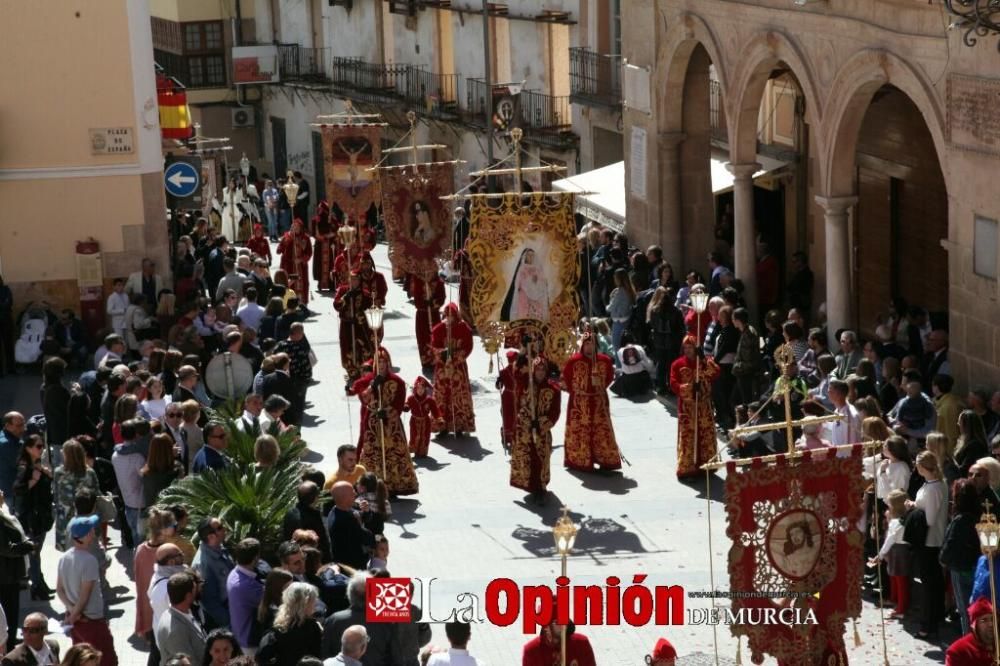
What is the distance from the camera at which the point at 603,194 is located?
1114 inches

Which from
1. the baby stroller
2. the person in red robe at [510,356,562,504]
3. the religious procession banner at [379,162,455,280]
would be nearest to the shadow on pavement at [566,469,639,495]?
the person in red robe at [510,356,562,504]

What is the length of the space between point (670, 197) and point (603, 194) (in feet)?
7.94

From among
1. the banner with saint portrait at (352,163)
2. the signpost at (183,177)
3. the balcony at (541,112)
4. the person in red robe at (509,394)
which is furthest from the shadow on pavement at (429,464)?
the balcony at (541,112)

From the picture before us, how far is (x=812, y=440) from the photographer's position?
15.8 meters

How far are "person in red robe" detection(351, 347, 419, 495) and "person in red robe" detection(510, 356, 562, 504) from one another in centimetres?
111

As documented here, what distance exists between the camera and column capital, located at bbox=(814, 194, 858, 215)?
20844 mm

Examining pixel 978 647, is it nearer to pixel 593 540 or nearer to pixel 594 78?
pixel 593 540

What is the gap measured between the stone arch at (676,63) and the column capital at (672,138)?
54 millimetres

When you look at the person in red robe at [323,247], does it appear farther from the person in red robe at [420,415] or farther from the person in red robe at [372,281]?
the person in red robe at [420,415]

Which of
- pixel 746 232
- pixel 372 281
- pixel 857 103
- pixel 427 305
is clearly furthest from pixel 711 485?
pixel 746 232

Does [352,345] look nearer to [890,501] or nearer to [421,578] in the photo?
[421,578]

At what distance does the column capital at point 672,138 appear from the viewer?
84.7 feet

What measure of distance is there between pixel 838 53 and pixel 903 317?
9.88 ft

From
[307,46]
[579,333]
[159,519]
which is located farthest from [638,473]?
[307,46]
